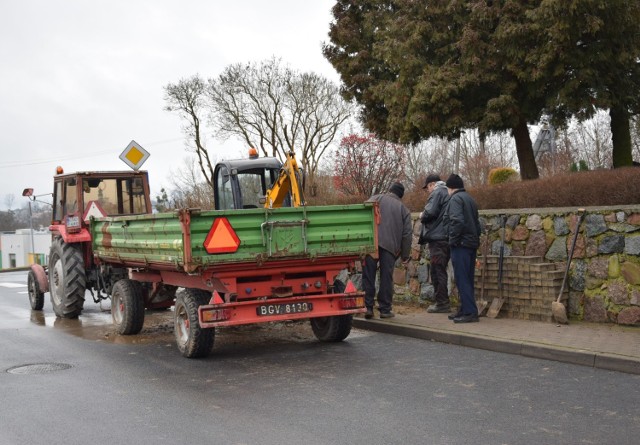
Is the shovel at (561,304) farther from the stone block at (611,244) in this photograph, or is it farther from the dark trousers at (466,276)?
the dark trousers at (466,276)

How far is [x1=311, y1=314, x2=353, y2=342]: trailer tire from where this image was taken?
31.6ft

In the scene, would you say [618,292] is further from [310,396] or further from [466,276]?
[310,396]

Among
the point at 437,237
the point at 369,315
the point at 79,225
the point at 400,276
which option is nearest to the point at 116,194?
the point at 79,225

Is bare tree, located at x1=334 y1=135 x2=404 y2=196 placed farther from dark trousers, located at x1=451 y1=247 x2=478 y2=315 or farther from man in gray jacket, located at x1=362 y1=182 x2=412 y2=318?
dark trousers, located at x1=451 y1=247 x2=478 y2=315

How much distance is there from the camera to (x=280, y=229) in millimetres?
8469

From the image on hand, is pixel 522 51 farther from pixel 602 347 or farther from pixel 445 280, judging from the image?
pixel 602 347

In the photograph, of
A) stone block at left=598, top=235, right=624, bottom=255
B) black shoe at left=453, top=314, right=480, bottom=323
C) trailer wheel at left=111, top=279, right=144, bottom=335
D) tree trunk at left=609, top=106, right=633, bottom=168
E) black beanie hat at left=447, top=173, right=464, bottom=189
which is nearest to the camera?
stone block at left=598, top=235, right=624, bottom=255

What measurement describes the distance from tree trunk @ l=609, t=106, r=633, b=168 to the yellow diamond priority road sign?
1212 cm

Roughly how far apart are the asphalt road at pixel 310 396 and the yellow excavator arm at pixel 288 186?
79.1 inches

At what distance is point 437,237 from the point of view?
1101 cm

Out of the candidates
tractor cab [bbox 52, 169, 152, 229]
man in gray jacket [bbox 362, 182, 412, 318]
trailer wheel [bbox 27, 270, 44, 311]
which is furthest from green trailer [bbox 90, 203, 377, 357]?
trailer wheel [bbox 27, 270, 44, 311]

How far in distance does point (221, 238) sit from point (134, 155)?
28.6ft

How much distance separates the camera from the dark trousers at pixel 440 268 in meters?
11.1

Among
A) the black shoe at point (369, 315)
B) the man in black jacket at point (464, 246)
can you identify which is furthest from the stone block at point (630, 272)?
the black shoe at point (369, 315)
